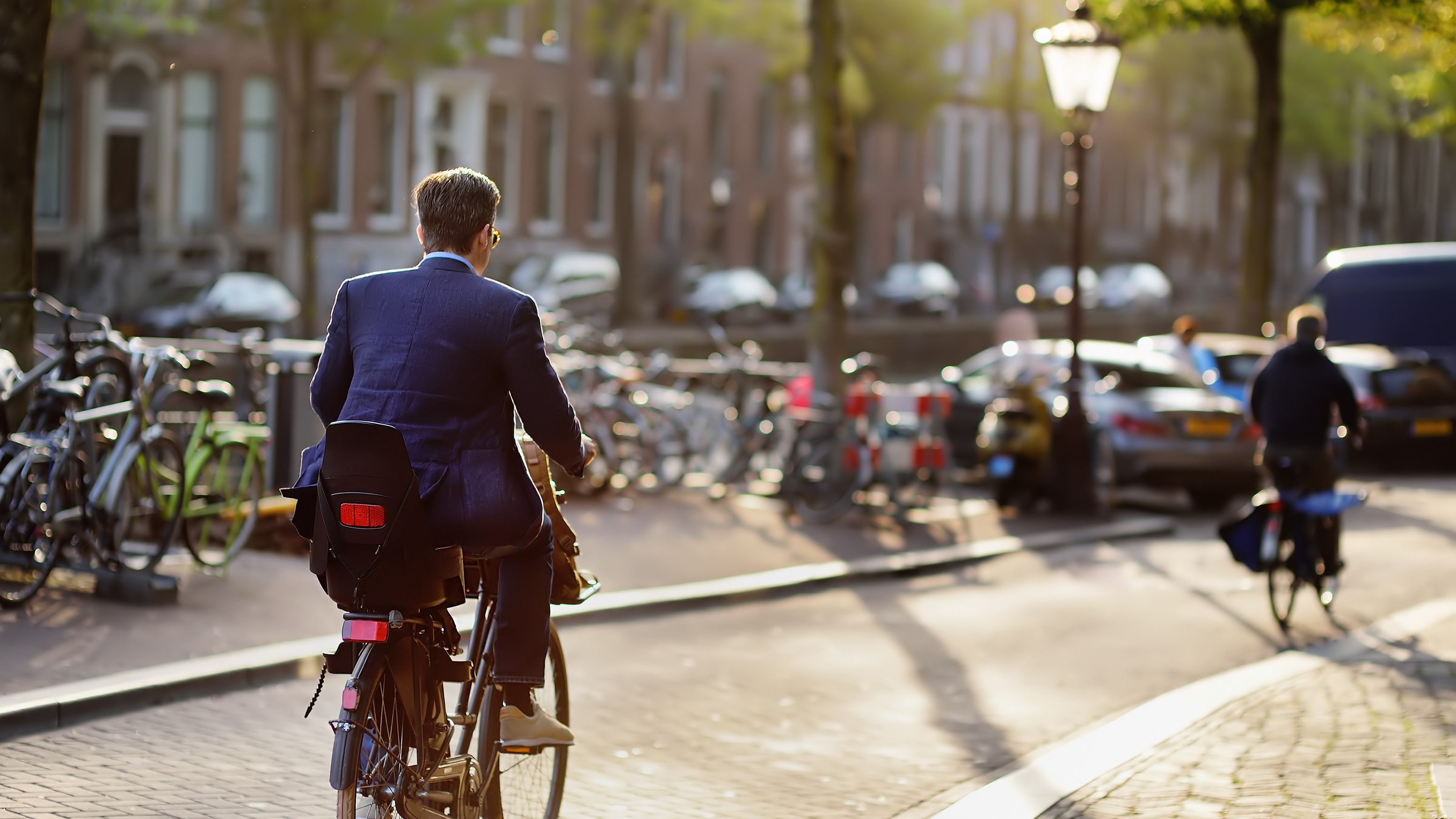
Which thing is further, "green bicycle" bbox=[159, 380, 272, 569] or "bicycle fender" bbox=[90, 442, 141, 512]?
"green bicycle" bbox=[159, 380, 272, 569]

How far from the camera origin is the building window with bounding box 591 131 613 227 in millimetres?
47438

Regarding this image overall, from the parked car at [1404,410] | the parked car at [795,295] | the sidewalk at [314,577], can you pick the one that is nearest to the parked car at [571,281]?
the parked car at [795,295]

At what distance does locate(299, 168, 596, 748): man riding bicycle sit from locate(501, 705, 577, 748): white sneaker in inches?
16.7

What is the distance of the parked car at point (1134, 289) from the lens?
186 ft

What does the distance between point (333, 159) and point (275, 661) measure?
32.8m

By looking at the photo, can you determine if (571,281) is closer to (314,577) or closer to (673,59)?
(673,59)

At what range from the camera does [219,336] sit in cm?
1772

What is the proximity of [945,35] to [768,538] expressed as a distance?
1261 inches

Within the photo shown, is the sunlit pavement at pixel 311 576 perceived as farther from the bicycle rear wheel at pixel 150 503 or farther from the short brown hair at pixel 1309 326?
the short brown hair at pixel 1309 326


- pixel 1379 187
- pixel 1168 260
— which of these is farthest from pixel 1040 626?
pixel 1379 187

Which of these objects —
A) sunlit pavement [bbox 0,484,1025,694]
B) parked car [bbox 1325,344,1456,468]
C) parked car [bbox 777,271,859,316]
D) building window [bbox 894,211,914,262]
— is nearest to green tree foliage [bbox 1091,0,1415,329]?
parked car [bbox 1325,344,1456,468]

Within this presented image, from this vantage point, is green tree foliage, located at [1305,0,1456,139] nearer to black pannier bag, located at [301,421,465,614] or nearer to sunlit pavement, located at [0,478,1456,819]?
sunlit pavement, located at [0,478,1456,819]

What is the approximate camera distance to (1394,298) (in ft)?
79.1

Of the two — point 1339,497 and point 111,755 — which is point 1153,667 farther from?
point 111,755
